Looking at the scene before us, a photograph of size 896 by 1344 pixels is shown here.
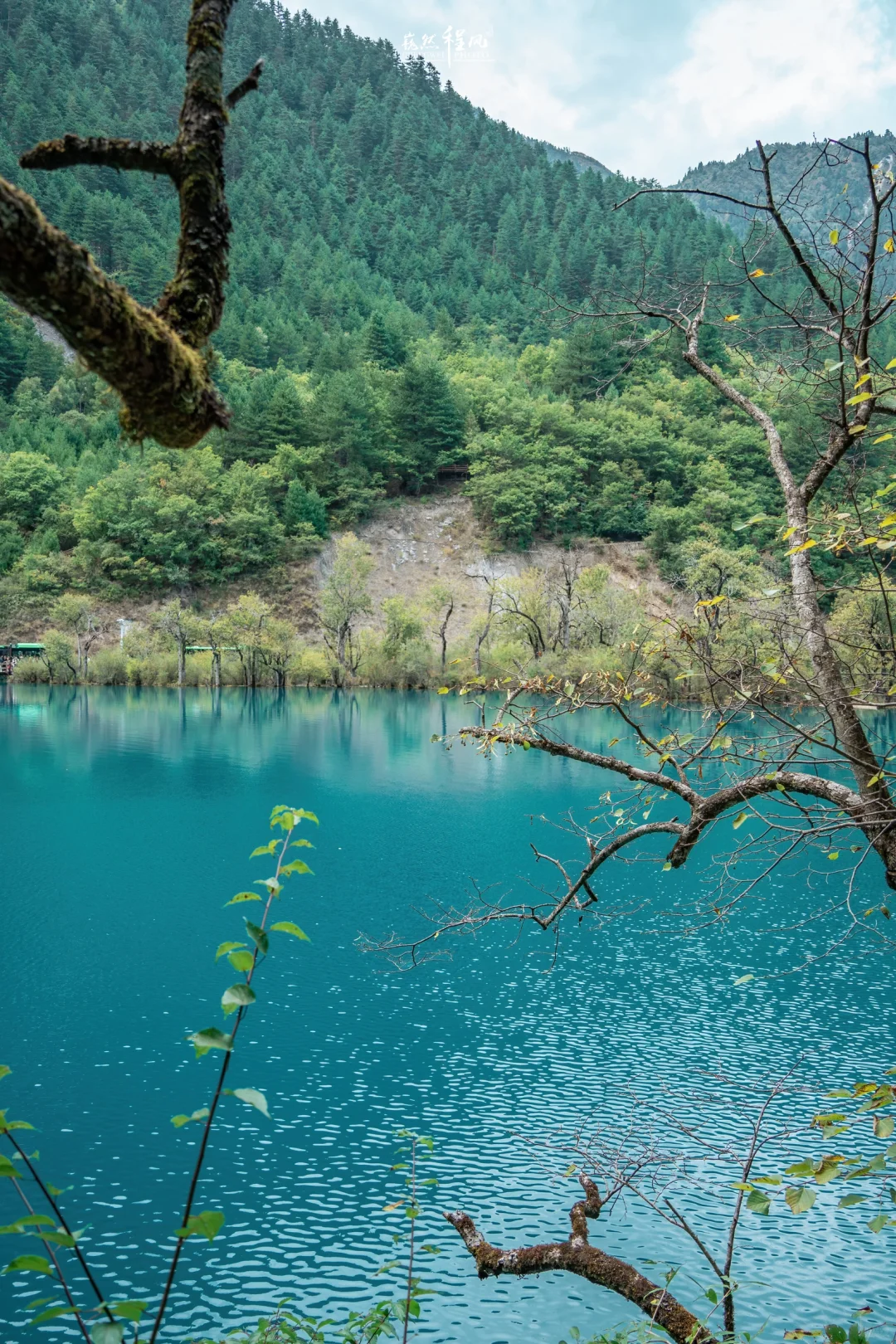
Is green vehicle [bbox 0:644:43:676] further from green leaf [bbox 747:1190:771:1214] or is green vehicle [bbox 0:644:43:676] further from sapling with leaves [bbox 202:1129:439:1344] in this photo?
green leaf [bbox 747:1190:771:1214]

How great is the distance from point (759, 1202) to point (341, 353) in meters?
85.5

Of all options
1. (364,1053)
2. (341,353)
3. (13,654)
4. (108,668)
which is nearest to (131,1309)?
(364,1053)

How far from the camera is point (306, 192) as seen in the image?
118 m

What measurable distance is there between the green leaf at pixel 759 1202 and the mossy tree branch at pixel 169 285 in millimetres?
2598

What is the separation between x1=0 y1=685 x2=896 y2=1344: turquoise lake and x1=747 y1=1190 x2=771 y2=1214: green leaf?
2.68m

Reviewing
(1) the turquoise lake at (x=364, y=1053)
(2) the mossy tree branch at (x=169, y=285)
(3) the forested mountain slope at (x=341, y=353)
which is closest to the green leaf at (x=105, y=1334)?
(2) the mossy tree branch at (x=169, y=285)

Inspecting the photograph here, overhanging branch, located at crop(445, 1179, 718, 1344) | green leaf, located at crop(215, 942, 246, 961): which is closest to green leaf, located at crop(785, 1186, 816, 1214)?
green leaf, located at crop(215, 942, 246, 961)

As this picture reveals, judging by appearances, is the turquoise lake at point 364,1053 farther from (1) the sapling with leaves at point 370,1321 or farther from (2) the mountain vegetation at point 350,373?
(2) the mountain vegetation at point 350,373

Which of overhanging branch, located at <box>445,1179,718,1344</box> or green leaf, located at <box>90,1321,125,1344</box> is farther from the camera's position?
overhanging branch, located at <box>445,1179,718,1344</box>

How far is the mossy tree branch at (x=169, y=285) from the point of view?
5.72 feet

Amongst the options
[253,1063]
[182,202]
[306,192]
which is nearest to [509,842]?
[253,1063]

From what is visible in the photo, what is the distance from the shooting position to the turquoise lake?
6809mm

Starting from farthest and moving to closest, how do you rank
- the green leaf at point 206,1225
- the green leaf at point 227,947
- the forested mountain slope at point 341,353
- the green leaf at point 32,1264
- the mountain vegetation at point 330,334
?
1. the mountain vegetation at point 330,334
2. the forested mountain slope at point 341,353
3. the green leaf at point 227,947
4. the green leaf at point 206,1225
5. the green leaf at point 32,1264

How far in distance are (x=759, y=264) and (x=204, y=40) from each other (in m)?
2.71
